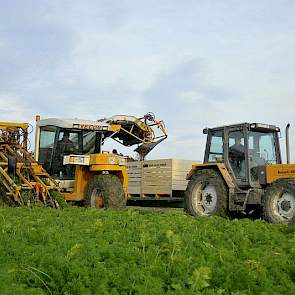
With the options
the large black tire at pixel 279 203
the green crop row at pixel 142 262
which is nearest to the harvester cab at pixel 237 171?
the large black tire at pixel 279 203

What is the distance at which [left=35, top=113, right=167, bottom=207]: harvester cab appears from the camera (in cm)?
1207

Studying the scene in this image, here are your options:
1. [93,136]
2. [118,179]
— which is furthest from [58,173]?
[118,179]

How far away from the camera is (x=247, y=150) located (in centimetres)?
1138

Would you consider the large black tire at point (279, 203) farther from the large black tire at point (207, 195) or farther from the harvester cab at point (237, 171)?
the large black tire at point (207, 195)

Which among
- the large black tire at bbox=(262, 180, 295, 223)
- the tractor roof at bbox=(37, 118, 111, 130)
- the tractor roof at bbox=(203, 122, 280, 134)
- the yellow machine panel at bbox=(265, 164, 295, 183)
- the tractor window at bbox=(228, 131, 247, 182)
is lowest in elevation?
the large black tire at bbox=(262, 180, 295, 223)

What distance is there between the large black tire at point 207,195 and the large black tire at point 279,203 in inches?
50.6

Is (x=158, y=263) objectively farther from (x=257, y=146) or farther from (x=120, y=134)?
(x=120, y=134)

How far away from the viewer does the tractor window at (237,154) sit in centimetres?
1144

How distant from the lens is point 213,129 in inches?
482

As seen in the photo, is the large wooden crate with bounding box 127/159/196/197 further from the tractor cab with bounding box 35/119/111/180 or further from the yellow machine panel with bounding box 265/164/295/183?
the yellow machine panel with bounding box 265/164/295/183

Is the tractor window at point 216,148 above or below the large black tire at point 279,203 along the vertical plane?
above

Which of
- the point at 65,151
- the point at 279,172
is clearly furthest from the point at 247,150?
the point at 65,151

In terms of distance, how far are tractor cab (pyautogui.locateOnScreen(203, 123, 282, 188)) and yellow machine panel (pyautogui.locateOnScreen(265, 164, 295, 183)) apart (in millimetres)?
354

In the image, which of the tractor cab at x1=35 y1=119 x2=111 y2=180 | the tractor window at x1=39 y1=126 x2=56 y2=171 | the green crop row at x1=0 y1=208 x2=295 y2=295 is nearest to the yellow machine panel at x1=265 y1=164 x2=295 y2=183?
the green crop row at x1=0 y1=208 x2=295 y2=295
